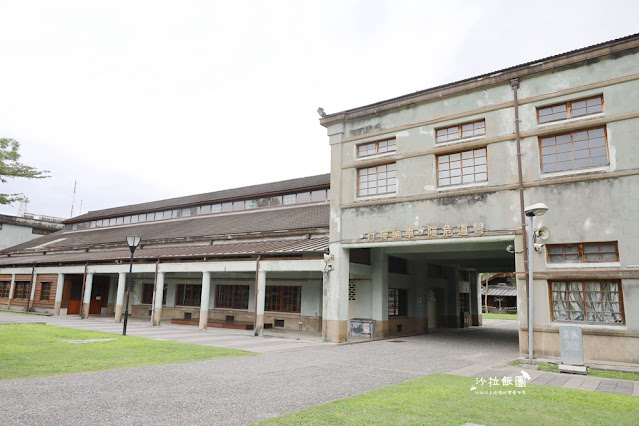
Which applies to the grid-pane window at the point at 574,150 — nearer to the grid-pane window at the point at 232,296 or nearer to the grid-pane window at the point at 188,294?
the grid-pane window at the point at 232,296

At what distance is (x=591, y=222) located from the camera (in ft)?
37.8

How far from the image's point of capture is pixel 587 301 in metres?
11.6

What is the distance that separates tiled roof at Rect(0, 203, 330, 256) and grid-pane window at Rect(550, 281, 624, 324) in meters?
11.0

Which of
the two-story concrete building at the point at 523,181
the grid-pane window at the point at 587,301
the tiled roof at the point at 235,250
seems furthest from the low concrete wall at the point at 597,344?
the tiled roof at the point at 235,250

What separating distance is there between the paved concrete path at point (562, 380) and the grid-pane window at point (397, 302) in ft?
30.4

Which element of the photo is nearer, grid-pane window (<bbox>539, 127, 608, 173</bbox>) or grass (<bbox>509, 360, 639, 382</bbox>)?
grass (<bbox>509, 360, 639, 382</bbox>)

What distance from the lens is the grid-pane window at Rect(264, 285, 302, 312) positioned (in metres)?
21.7

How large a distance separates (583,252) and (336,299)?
27.5ft

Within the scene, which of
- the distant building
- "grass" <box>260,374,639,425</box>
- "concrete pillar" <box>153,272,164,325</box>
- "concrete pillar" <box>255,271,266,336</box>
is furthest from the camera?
the distant building

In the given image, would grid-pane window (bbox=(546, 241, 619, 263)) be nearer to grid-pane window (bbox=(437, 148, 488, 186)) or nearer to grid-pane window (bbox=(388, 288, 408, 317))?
grid-pane window (bbox=(437, 148, 488, 186))

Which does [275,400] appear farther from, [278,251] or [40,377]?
[278,251]

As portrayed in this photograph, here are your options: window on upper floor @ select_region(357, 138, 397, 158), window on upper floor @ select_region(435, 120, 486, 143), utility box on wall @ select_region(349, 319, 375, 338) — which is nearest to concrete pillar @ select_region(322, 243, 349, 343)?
utility box on wall @ select_region(349, 319, 375, 338)

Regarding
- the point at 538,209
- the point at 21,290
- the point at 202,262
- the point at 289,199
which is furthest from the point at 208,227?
the point at 538,209

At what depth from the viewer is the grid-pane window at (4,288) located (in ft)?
106
